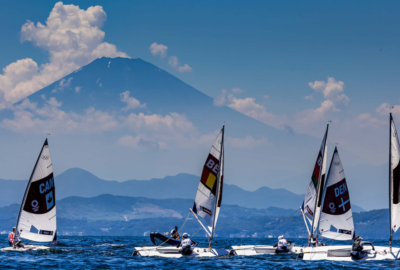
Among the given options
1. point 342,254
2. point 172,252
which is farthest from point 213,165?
point 342,254

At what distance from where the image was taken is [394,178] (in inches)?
1752

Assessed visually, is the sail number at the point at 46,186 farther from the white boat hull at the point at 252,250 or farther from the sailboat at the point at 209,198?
the white boat hull at the point at 252,250

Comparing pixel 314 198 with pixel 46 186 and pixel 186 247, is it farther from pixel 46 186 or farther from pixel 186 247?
pixel 46 186

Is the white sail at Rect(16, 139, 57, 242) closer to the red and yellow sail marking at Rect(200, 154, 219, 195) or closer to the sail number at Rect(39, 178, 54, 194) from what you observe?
the sail number at Rect(39, 178, 54, 194)

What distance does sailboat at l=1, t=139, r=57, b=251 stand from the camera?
166 ft

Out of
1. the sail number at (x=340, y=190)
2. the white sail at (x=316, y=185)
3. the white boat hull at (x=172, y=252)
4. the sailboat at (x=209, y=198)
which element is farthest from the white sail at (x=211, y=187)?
the sail number at (x=340, y=190)

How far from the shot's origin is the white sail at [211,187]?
160 feet

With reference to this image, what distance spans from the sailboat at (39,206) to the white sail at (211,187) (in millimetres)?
13926

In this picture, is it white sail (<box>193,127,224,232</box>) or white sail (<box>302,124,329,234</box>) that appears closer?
white sail (<box>193,127,224,232</box>)

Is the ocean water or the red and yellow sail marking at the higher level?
the red and yellow sail marking

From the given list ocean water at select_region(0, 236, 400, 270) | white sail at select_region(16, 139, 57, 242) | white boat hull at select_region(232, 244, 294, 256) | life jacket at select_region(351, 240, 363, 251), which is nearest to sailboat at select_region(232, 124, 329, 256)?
white boat hull at select_region(232, 244, 294, 256)

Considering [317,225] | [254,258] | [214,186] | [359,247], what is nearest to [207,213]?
[214,186]

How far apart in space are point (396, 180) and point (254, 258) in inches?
594

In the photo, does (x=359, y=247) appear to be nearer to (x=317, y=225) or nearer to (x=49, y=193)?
(x=317, y=225)
